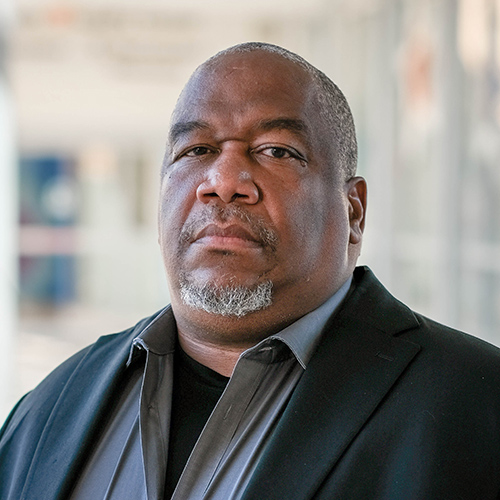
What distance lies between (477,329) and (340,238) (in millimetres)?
2694

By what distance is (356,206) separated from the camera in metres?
1.69

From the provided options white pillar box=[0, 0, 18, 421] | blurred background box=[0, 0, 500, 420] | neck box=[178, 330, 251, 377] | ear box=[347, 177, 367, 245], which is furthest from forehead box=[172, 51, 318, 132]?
white pillar box=[0, 0, 18, 421]

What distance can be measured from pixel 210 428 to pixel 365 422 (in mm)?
293

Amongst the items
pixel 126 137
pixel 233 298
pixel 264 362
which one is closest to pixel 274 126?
pixel 233 298

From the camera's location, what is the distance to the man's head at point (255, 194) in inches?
57.1

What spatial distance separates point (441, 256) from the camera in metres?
4.52

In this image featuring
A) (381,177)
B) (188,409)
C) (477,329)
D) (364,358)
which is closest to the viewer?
(364,358)

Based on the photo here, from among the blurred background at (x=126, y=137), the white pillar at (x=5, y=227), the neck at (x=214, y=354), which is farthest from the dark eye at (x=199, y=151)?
the white pillar at (x=5, y=227)

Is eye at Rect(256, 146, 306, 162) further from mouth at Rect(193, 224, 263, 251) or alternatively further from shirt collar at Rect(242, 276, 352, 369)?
shirt collar at Rect(242, 276, 352, 369)

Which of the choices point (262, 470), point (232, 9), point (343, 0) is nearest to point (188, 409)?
A: point (262, 470)

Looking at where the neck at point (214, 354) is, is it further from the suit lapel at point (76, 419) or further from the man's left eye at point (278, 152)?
the man's left eye at point (278, 152)

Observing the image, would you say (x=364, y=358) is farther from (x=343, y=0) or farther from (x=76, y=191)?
(x=76, y=191)

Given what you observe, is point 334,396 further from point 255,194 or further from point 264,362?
point 255,194

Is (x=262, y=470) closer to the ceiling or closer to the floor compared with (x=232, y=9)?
closer to the floor
